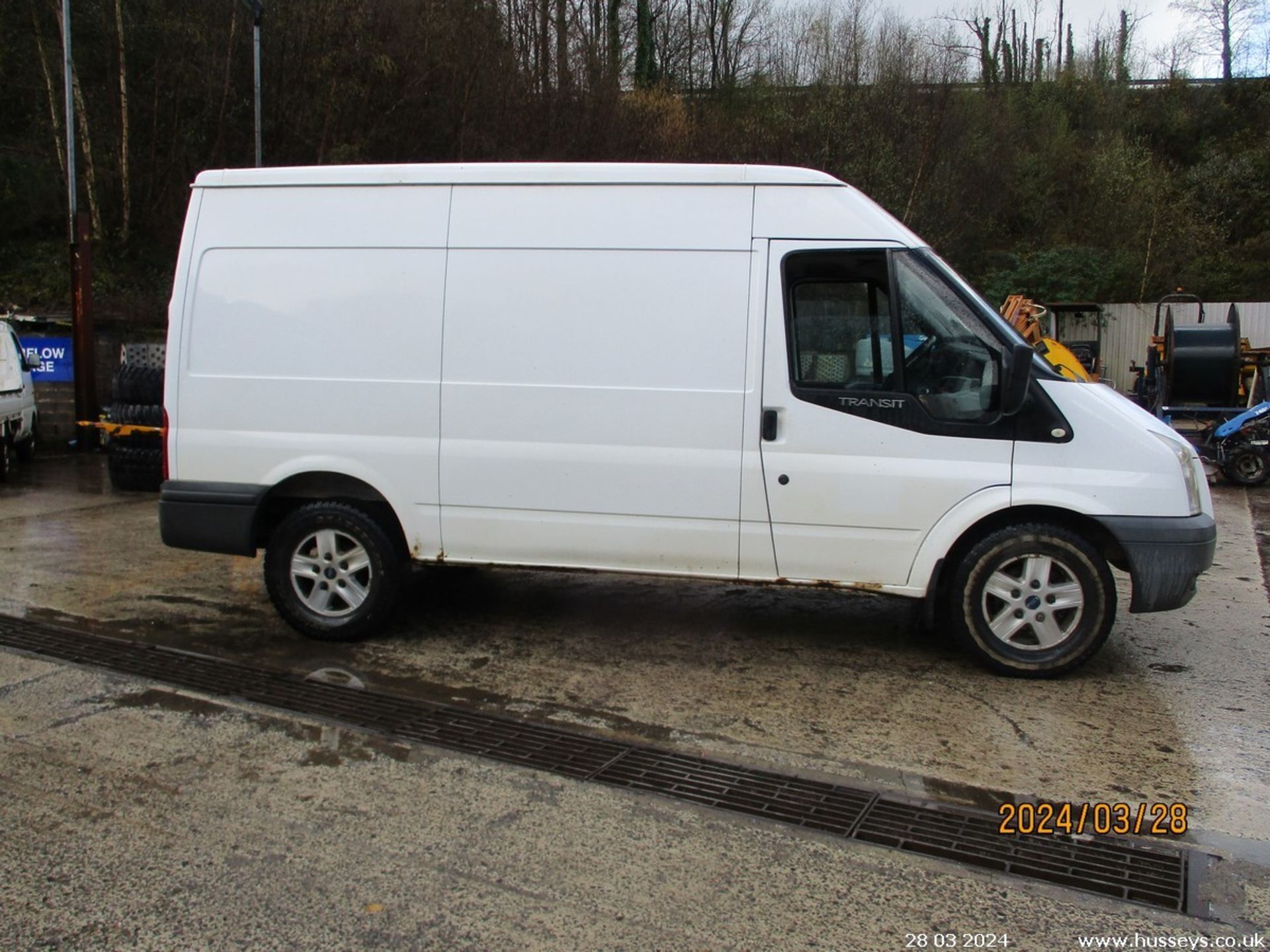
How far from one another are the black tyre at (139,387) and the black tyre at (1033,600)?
6.21 metres

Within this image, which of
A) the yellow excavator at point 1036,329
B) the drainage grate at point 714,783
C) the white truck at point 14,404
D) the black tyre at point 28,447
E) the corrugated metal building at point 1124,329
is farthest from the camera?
the corrugated metal building at point 1124,329

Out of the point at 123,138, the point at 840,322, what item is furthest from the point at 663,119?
the point at 840,322

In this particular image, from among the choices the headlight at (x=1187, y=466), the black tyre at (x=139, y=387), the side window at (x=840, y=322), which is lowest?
the headlight at (x=1187, y=466)

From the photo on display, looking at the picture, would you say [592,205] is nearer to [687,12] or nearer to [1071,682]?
[1071,682]

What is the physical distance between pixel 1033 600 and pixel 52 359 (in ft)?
48.1

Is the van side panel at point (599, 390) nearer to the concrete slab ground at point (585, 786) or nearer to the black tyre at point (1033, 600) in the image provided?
the concrete slab ground at point (585, 786)

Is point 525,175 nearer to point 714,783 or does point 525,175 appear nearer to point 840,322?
point 840,322

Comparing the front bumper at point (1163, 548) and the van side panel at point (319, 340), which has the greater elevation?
the van side panel at point (319, 340)

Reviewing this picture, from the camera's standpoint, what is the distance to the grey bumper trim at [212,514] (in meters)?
5.62

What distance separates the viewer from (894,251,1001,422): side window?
500cm

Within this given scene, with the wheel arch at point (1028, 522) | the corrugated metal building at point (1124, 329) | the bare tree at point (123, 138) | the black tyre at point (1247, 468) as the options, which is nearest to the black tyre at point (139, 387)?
the wheel arch at point (1028, 522)

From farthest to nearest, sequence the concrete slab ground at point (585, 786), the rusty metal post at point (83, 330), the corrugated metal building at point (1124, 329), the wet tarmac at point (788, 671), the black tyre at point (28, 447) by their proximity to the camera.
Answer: the corrugated metal building at point (1124, 329)
the rusty metal post at point (83, 330)
the black tyre at point (28, 447)
the wet tarmac at point (788, 671)
the concrete slab ground at point (585, 786)

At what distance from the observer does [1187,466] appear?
5004 millimetres

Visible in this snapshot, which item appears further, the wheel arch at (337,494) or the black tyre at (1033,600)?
the wheel arch at (337,494)
